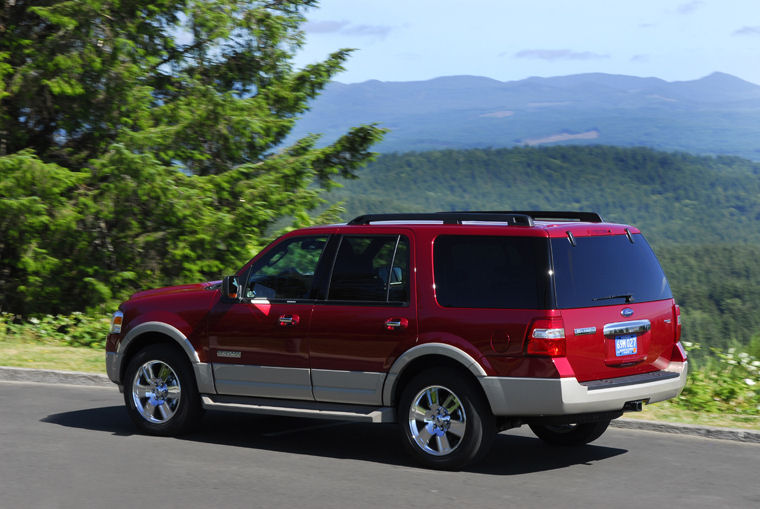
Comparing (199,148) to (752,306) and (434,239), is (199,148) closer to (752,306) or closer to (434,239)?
(434,239)

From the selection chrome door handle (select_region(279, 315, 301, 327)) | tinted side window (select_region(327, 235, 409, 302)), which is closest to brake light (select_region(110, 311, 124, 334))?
chrome door handle (select_region(279, 315, 301, 327))

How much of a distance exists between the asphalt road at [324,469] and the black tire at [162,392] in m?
0.15

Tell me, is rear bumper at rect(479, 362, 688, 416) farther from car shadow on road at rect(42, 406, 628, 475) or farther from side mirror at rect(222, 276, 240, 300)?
side mirror at rect(222, 276, 240, 300)

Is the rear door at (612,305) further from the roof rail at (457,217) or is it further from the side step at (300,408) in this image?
the side step at (300,408)

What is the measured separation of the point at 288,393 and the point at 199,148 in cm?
1381

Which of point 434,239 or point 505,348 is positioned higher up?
point 434,239

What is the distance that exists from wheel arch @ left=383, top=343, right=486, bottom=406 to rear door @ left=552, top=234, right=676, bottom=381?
2.29 ft

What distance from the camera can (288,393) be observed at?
26.0ft

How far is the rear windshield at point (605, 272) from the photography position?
7.00 metres

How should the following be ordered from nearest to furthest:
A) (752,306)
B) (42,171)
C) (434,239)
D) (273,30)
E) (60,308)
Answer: (434,239) < (42,171) < (60,308) < (273,30) < (752,306)

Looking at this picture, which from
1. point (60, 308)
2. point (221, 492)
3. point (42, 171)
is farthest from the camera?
point (60, 308)

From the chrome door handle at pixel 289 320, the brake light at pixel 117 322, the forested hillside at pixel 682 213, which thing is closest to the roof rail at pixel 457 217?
the chrome door handle at pixel 289 320

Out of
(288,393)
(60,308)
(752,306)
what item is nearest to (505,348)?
(288,393)

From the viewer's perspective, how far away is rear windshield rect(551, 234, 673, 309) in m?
7.00
